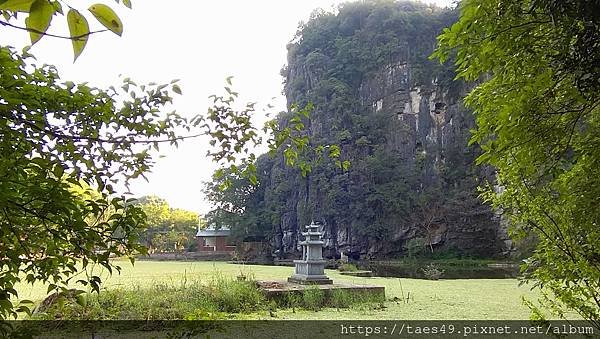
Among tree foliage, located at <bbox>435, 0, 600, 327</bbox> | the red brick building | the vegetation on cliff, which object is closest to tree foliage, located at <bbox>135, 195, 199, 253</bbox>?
the red brick building

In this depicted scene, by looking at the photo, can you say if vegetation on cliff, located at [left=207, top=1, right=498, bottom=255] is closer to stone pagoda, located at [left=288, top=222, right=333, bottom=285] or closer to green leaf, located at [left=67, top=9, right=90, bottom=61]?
stone pagoda, located at [left=288, top=222, right=333, bottom=285]

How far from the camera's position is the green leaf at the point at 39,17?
1.13ft

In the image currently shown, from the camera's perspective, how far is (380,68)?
24891mm

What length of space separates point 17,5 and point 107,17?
65mm

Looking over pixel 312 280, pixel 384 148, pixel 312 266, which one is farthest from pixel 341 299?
pixel 384 148

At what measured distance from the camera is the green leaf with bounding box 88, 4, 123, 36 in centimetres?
37

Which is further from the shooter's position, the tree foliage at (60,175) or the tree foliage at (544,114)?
the tree foliage at (544,114)

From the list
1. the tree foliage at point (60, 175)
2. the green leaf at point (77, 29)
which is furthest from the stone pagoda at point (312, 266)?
the green leaf at point (77, 29)

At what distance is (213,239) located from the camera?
26.8 meters

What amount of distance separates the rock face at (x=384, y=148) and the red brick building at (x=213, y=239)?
3303 mm

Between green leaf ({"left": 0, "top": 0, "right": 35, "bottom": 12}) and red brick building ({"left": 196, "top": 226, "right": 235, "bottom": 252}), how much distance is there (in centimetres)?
2582

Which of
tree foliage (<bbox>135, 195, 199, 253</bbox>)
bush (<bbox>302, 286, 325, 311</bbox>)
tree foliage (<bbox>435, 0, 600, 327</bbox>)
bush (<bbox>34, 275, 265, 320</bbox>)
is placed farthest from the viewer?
tree foliage (<bbox>135, 195, 199, 253</bbox>)

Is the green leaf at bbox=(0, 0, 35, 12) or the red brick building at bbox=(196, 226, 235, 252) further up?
the green leaf at bbox=(0, 0, 35, 12)

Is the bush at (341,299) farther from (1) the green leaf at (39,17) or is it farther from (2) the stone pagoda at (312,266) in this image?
(1) the green leaf at (39,17)
